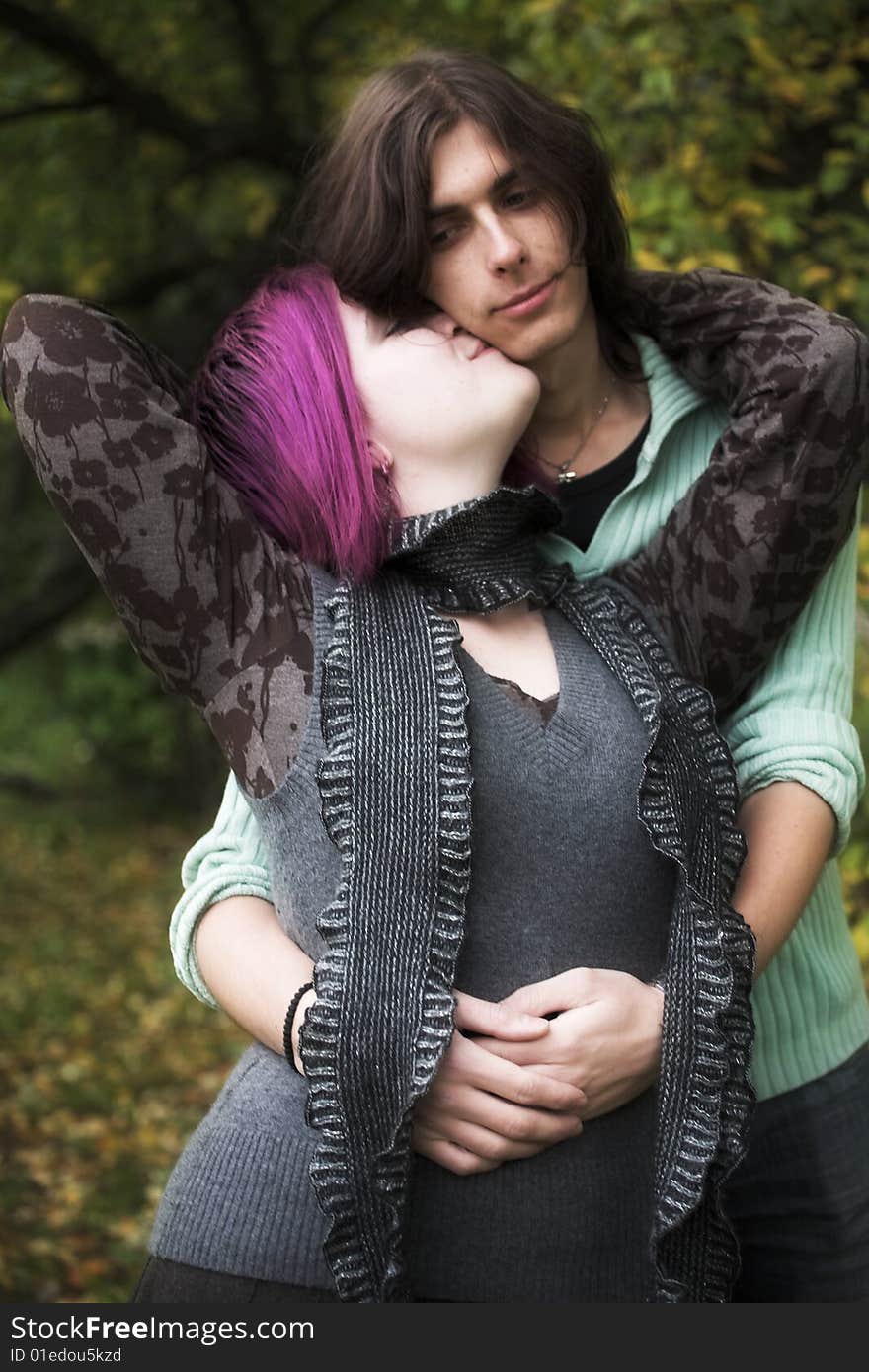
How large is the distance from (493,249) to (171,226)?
6.03m

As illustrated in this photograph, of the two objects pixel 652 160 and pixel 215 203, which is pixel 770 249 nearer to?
pixel 652 160

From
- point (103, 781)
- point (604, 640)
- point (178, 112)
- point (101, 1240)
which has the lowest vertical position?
point (103, 781)

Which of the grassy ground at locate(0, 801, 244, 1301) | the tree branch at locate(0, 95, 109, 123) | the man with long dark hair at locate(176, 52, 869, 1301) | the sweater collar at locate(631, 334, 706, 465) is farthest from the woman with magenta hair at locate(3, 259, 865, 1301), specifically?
the tree branch at locate(0, 95, 109, 123)

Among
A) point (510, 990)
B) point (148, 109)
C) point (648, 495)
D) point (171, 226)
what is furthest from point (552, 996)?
point (171, 226)

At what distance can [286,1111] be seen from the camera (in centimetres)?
171

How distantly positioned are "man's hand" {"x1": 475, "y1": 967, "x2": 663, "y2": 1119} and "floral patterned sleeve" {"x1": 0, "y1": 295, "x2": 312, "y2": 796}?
381mm

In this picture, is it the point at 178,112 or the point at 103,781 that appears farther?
the point at 103,781

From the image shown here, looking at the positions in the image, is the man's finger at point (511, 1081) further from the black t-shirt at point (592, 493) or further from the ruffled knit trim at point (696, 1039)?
the black t-shirt at point (592, 493)

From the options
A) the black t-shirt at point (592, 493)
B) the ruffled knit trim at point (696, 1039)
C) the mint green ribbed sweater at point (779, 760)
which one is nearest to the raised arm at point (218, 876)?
the mint green ribbed sweater at point (779, 760)

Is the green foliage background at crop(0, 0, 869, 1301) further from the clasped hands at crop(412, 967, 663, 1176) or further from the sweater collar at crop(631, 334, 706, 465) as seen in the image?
the clasped hands at crop(412, 967, 663, 1176)

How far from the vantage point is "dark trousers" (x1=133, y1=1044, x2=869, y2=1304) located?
6.51 ft

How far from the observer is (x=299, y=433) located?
180 cm

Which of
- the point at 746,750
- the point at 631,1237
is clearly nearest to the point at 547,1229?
the point at 631,1237

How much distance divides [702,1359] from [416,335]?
122 cm
